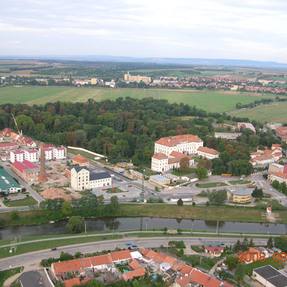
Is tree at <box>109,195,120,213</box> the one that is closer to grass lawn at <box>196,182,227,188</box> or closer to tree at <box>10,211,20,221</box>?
tree at <box>10,211,20,221</box>

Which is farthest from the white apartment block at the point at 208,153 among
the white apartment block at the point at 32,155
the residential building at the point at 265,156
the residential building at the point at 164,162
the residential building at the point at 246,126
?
the white apartment block at the point at 32,155

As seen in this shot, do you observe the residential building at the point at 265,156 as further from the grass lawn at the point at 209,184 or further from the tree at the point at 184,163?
the grass lawn at the point at 209,184

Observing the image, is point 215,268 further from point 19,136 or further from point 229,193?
point 19,136

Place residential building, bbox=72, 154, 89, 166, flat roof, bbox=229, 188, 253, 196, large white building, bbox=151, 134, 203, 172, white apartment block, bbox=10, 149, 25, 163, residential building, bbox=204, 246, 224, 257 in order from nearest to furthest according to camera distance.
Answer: residential building, bbox=204, 246, 224, 257 → flat roof, bbox=229, 188, 253, 196 → large white building, bbox=151, 134, 203, 172 → residential building, bbox=72, 154, 89, 166 → white apartment block, bbox=10, 149, 25, 163

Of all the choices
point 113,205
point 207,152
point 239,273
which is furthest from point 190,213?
point 207,152

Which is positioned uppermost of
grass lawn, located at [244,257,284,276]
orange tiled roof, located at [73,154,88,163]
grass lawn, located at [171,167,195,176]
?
orange tiled roof, located at [73,154,88,163]

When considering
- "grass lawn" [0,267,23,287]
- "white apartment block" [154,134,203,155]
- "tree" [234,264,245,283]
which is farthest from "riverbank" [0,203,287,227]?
"white apartment block" [154,134,203,155]

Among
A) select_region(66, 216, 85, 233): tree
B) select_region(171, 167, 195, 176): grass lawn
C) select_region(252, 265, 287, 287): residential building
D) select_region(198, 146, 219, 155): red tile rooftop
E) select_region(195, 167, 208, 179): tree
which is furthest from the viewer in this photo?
select_region(198, 146, 219, 155): red tile rooftop
